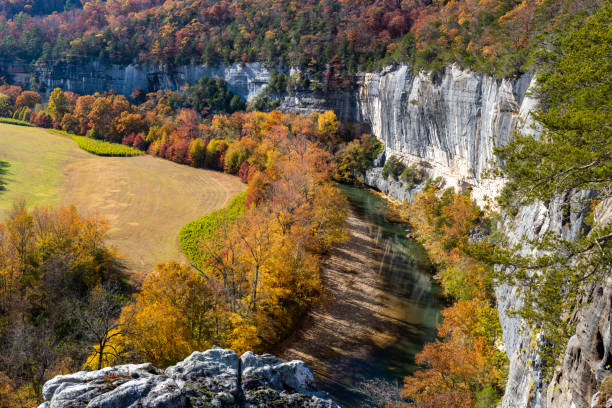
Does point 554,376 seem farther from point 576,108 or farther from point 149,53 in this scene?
point 149,53

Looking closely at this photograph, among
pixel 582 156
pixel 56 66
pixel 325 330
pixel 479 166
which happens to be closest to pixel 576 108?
pixel 582 156

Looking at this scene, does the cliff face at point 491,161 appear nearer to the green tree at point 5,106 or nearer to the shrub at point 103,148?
the shrub at point 103,148

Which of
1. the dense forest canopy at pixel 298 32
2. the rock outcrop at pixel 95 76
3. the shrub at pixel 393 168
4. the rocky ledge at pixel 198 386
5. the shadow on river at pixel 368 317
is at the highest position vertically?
the dense forest canopy at pixel 298 32

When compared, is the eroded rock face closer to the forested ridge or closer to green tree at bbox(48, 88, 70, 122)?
the forested ridge

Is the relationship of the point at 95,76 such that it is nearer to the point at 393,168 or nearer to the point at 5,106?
the point at 5,106

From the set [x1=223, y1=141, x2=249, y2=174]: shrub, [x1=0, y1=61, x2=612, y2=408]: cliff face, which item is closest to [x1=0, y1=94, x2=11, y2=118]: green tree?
[x1=0, y1=61, x2=612, y2=408]: cliff face

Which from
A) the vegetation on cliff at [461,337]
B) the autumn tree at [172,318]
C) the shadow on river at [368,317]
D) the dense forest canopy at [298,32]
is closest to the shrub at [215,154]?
the dense forest canopy at [298,32]

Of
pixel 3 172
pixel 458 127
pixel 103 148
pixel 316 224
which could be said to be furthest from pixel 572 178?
pixel 103 148
